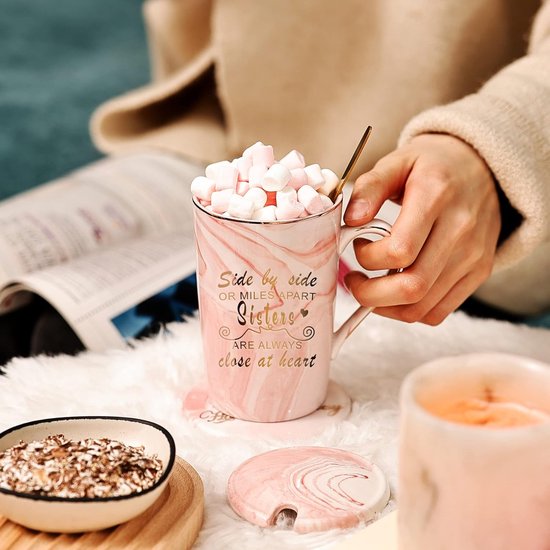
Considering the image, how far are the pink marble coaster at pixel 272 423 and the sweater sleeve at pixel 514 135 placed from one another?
187mm

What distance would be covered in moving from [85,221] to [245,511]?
1.68 ft

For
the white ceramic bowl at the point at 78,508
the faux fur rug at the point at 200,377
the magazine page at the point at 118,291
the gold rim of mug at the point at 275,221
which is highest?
the gold rim of mug at the point at 275,221

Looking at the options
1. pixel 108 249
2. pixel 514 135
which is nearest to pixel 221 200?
pixel 514 135

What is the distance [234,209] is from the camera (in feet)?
1.60

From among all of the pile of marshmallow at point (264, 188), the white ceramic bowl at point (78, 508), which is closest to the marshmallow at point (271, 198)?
the pile of marshmallow at point (264, 188)

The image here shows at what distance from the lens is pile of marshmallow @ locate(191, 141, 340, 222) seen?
49cm

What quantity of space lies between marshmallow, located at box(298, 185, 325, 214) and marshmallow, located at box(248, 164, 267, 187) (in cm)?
2

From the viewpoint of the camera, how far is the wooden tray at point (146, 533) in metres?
0.42

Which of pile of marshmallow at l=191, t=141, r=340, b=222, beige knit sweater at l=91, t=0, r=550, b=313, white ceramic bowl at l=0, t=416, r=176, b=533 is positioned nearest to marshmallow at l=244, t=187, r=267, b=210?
pile of marshmallow at l=191, t=141, r=340, b=222

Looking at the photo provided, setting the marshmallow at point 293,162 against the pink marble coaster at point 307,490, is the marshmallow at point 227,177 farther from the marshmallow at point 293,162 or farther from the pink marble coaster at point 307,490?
the pink marble coaster at point 307,490

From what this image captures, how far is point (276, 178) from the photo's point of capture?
1.59ft

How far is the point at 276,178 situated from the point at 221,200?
1.4 inches

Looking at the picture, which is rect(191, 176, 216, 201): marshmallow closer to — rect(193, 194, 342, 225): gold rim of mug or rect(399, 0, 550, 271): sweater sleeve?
rect(193, 194, 342, 225): gold rim of mug

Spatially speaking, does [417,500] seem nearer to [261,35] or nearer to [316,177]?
[316,177]
